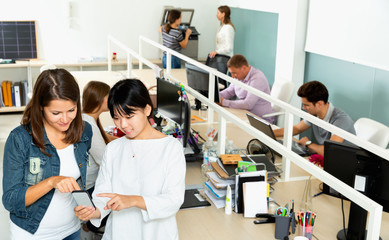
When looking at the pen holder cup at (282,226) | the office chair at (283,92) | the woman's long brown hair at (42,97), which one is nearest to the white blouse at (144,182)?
the woman's long brown hair at (42,97)

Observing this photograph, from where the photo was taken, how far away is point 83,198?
1.76 m

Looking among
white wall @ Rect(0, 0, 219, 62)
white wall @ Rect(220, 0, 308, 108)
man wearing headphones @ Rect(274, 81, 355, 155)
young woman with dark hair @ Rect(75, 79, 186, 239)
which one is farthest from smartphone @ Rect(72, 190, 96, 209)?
Answer: white wall @ Rect(0, 0, 219, 62)

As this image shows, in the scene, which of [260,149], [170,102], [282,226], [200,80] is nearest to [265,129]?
[260,149]

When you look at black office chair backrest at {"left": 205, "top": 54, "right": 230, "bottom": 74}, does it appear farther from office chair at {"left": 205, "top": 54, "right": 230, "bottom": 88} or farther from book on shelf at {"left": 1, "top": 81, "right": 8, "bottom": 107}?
book on shelf at {"left": 1, "top": 81, "right": 8, "bottom": 107}

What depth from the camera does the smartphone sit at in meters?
1.73

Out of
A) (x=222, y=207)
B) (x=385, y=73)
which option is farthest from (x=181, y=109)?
(x=385, y=73)

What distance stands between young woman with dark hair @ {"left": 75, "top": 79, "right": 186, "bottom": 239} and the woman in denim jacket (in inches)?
5.9

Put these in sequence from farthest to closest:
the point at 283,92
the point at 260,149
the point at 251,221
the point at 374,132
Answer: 1. the point at 283,92
2. the point at 374,132
3. the point at 260,149
4. the point at 251,221

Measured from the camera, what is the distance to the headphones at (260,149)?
3.09m

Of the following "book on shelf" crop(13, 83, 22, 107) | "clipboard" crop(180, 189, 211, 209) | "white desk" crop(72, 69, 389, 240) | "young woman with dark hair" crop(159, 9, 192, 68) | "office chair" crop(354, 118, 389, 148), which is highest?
"young woman with dark hair" crop(159, 9, 192, 68)

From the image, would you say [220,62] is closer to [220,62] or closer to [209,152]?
[220,62]

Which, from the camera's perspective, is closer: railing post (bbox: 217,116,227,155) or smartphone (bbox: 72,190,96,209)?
smartphone (bbox: 72,190,96,209)

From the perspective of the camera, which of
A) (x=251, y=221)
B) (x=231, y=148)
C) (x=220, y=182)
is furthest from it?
(x=231, y=148)

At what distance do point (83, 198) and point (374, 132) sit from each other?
253 centimetres
